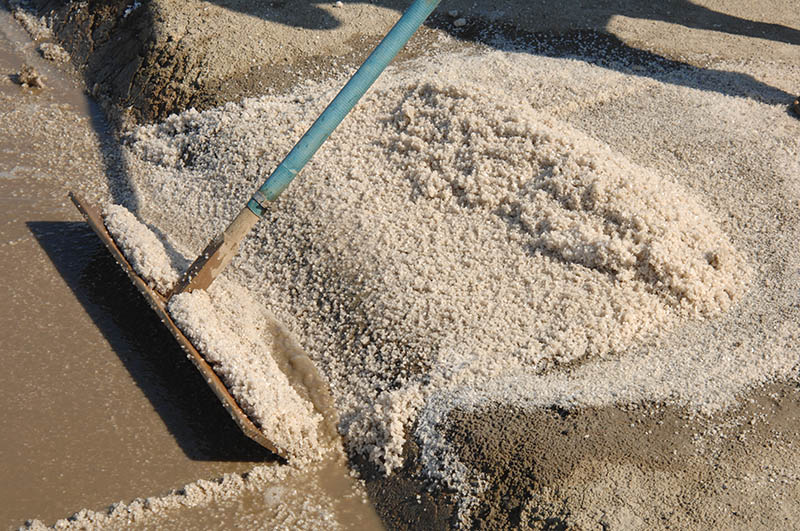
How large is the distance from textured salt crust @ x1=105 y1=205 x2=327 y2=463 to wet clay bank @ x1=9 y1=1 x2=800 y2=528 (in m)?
0.17

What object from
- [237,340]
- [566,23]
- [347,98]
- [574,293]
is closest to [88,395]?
[237,340]

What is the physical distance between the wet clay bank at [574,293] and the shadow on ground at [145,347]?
0.42m

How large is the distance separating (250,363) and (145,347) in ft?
2.17

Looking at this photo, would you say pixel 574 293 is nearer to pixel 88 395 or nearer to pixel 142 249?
pixel 142 249

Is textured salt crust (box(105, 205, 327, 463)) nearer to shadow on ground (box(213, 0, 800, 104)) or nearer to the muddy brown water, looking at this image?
the muddy brown water

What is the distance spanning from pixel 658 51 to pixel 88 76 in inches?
162

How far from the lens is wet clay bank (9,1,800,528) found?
268cm

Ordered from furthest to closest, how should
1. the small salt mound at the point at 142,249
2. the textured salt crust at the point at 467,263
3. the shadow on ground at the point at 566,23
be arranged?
the shadow on ground at the point at 566,23 < the small salt mound at the point at 142,249 < the textured salt crust at the point at 467,263

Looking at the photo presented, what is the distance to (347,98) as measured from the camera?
323cm

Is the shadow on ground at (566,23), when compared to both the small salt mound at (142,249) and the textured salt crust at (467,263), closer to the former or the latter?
the textured salt crust at (467,263)

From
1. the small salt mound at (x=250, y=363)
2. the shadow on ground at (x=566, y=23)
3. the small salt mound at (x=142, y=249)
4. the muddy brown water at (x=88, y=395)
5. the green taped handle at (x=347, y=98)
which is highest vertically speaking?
the green taped handle at (x=347, y=98)

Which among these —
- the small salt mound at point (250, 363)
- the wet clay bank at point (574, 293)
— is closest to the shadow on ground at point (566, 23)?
the wet clay bank at point (574, 293)

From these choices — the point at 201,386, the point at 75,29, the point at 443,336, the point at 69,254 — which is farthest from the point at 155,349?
the point at 75,29

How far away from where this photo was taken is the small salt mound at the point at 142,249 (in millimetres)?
3486
